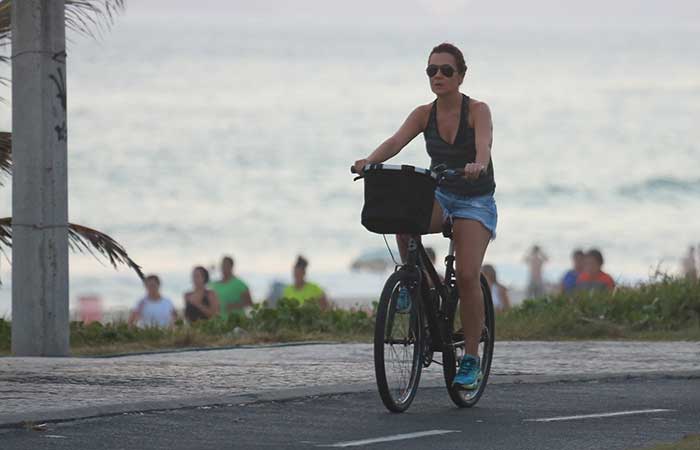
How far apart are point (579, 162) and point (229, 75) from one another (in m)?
41.4

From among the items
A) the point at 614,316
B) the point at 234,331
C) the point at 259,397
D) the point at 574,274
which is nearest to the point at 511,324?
the point at 614,316

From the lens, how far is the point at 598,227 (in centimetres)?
A: 6488

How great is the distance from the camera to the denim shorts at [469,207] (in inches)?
343

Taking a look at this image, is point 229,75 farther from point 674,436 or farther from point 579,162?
point 674,436

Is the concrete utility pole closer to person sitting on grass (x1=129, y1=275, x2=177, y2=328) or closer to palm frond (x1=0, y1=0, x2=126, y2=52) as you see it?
palm frond (x1=0, y1=0, x2=126, y2=52)

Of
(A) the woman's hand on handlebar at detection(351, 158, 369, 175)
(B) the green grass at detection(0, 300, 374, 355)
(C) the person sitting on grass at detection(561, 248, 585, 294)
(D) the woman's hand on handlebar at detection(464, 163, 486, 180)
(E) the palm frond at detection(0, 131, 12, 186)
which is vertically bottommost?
(B) the green grass at detection(0, 300, 374, 355)

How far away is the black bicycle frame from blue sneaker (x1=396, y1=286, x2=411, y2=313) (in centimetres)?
10

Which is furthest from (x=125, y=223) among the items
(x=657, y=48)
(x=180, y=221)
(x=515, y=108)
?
(x=657, y=48)

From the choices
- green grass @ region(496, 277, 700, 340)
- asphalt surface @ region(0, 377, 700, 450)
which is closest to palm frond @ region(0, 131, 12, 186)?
green grass @ region(496, 277, 700, 340)

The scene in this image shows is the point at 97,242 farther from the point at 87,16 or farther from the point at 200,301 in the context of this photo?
the point at 200,301

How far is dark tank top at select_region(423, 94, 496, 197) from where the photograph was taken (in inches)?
343

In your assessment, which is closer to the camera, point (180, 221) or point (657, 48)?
point (180, 221)

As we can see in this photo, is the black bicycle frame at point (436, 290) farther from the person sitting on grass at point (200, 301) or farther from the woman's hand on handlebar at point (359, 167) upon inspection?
the person sitting on grass at point (200, 301)

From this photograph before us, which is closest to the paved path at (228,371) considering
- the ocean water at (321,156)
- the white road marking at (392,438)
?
the white road marking at (392,438)
